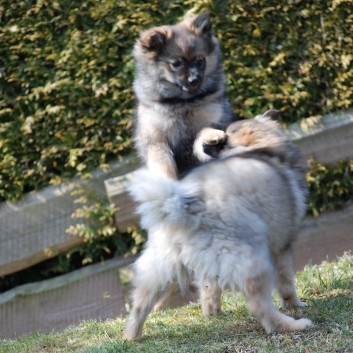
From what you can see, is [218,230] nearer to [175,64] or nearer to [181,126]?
[181,126]

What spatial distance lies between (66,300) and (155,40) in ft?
9.72

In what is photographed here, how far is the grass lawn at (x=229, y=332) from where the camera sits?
162 inches

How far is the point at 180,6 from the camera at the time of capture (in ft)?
23.6

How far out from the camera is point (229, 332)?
14.7 ft

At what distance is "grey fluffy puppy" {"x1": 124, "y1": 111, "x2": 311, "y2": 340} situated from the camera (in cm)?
411

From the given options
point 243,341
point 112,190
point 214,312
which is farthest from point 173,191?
point 112,190

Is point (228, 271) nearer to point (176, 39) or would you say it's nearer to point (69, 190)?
point (176, 39)

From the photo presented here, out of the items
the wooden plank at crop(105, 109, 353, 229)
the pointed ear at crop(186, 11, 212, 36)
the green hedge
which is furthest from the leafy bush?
the pointed ear at crop(186, 11, 212, 36)

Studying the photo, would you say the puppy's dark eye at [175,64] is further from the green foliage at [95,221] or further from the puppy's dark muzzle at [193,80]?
the green foliage at [95,221]

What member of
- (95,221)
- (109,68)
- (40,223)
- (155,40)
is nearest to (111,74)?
(109,68)

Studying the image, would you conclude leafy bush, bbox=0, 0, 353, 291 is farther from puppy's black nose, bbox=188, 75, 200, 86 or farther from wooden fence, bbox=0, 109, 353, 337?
puppy's black nose, bbox=188, 75, 200, 86

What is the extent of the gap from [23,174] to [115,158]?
2.89 feet

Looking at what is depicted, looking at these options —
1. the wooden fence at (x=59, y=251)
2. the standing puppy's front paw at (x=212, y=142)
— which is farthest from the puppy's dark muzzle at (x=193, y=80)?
the wooden fence at (x=59, y=251)

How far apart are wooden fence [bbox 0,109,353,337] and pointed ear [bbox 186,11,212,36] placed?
1886 mm
